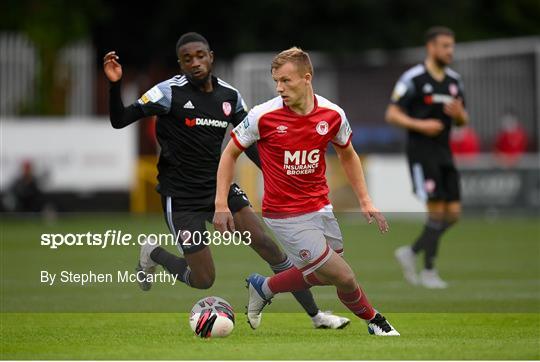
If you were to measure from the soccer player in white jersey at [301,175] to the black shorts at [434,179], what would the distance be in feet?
16.8

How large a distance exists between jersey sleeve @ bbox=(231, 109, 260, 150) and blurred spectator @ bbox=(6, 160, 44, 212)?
17.0 m

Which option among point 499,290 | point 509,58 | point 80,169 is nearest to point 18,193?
point 80,169

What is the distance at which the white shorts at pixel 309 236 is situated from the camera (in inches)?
381

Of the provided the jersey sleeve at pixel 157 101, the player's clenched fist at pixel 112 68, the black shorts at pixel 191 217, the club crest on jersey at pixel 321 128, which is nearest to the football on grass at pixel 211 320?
the black shorts at pixel 191 217

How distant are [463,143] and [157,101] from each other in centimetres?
1781

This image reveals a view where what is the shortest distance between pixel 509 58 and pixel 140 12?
10.5 m

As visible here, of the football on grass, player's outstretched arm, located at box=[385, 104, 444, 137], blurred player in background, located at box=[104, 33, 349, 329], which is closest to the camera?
the football on grass

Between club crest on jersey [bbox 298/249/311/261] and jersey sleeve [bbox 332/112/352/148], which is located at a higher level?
jersey sleeve [bbox 332/112/352/148]

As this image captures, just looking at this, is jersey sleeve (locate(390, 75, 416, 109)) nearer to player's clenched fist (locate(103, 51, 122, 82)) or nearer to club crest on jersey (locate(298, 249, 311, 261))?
player's clenched fist (locate(103, 51, 122, 82))

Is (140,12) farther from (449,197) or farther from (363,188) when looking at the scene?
(363,188)

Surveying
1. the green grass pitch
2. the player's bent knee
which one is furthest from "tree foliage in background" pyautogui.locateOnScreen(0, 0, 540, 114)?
Answer: the player's bent knee

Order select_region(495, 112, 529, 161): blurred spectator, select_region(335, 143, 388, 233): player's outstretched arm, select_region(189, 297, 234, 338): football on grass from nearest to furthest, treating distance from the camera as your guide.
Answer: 1. select_region(189, 297, 234, 338): football on grass
2. select_region(335, 143, 388, 233): player's outstretched arm
3. select_region(495, 112, 529, 161): blurred spectator

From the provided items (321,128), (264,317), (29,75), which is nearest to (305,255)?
(321,128)

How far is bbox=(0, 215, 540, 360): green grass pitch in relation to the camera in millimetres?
9047
